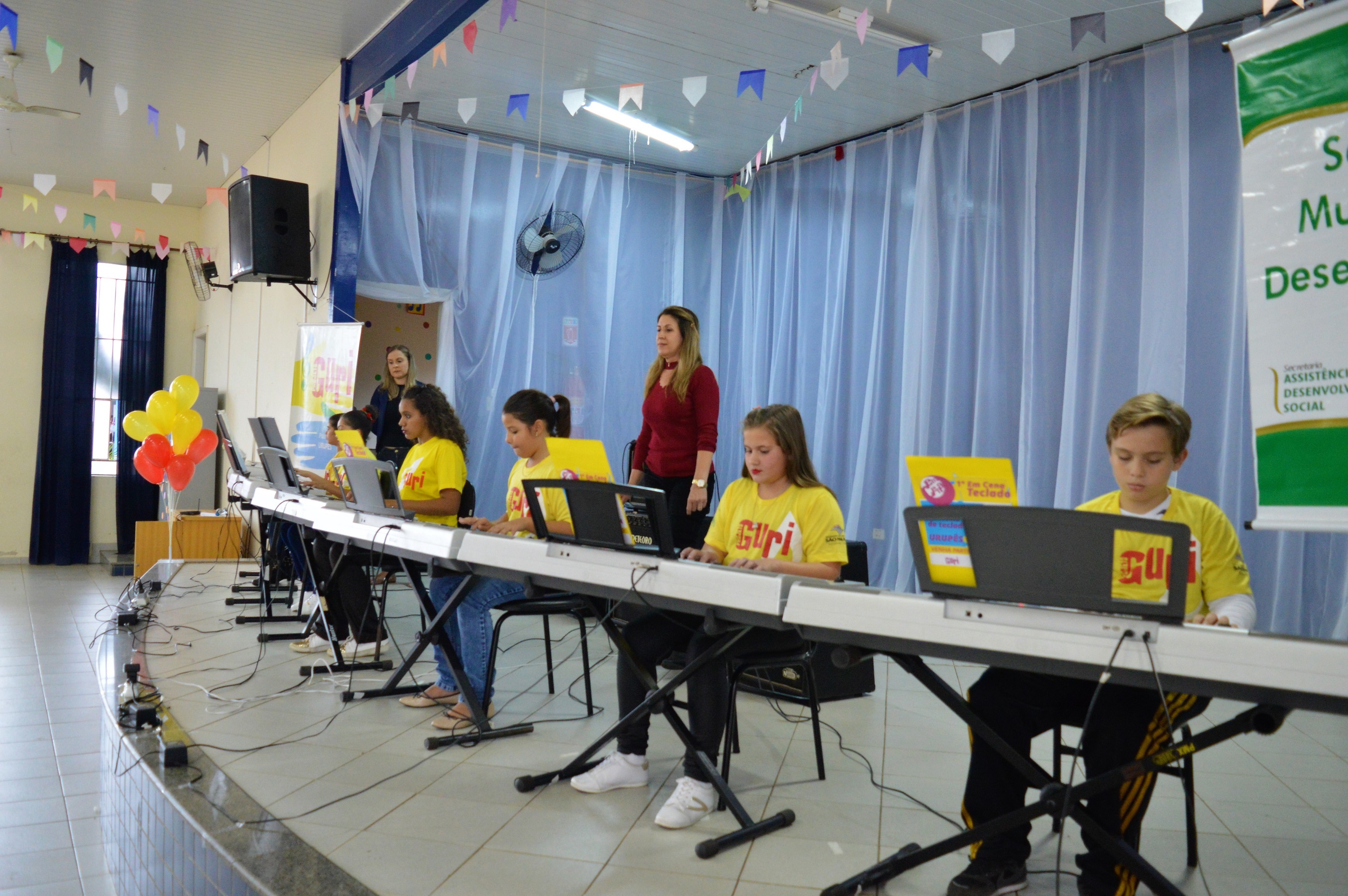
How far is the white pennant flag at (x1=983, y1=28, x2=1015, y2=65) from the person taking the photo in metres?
3.23

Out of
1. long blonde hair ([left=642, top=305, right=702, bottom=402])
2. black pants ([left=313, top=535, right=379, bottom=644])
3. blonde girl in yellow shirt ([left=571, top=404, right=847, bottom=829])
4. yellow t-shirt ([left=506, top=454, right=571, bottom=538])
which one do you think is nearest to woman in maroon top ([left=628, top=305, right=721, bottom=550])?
long blonde hair ([left=642, top=305, right=702, bottom=402])

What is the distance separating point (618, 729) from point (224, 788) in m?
0.98

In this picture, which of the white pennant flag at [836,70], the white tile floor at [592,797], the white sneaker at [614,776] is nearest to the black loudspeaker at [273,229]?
the white tile floor at [592,797]

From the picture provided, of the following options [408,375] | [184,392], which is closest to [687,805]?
[408,375]

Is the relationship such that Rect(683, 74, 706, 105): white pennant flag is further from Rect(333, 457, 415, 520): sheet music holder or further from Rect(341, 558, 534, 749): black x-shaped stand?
Rect(341, 558, 534, 749): black x-shaped stand

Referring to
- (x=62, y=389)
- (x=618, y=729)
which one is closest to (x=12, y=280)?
(x=62, y=389)

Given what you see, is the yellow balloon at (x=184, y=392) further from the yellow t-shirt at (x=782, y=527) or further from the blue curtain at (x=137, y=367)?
the yellow t-shirt at (x=782, y=527)

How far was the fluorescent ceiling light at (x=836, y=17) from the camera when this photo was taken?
3.95 meters

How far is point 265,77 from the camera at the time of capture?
17.7ft

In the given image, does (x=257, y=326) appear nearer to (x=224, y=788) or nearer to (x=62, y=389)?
(x=62, y=389)

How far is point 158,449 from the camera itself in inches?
214

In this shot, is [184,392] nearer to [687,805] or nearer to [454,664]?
[454,664]

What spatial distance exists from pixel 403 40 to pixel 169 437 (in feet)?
9.13

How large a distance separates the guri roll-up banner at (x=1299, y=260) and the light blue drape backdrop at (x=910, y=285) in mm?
1878
